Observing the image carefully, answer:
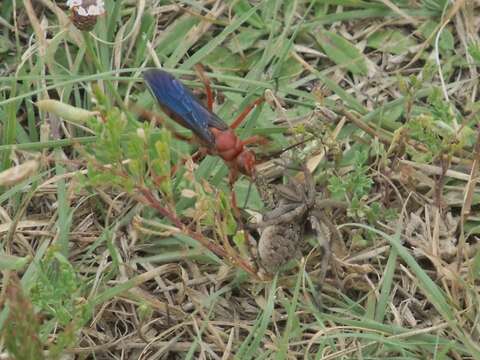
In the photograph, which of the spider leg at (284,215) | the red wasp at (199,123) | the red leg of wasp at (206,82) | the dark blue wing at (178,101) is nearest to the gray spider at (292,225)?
the spider leg at (284,215)

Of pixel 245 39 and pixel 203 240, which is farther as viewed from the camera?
pixel 245 39

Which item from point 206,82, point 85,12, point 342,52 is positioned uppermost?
point 85,12

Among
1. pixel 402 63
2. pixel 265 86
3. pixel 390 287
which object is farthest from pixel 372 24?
pixel 390 287

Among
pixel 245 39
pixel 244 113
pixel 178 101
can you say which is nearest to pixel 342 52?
pixel 245 39

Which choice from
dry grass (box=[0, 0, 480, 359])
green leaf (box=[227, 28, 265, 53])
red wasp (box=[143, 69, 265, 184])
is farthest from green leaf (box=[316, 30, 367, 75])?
red wasp (box=[143, 69, 265, 184])

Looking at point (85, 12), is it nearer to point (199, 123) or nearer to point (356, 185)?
point (199, 123)

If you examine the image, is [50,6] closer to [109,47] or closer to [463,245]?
[109,47]

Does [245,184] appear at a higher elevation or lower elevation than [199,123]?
lower
